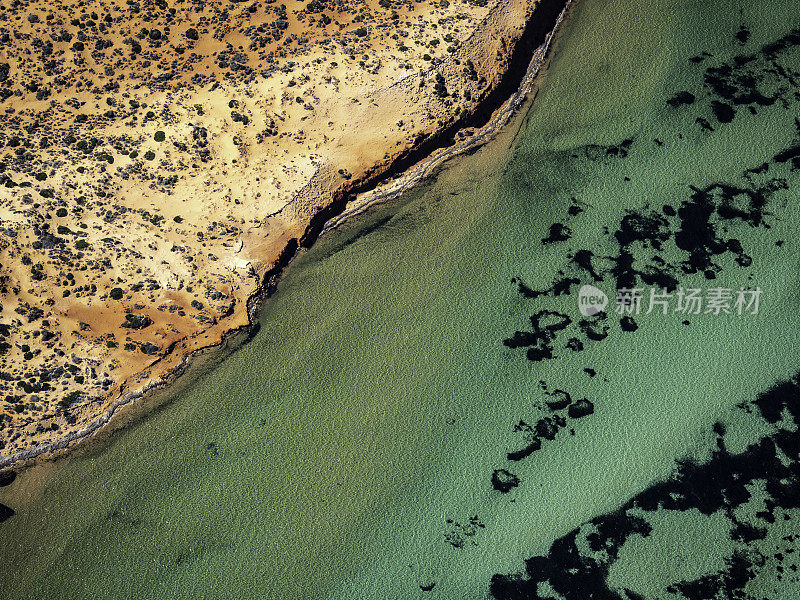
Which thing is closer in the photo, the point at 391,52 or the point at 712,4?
the point at 391,52

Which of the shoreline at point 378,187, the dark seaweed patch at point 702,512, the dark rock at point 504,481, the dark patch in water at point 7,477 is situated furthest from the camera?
the dark rock at point 504,481

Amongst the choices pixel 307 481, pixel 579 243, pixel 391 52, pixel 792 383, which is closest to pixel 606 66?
pixel 579 243

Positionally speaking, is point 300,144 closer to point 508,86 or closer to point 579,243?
point 508,86

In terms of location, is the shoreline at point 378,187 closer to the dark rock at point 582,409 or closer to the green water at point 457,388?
the green water at point 457,388

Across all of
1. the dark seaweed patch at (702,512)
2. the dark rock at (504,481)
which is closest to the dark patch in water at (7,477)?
the dark rock at (504,481)

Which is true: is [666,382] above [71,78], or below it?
below

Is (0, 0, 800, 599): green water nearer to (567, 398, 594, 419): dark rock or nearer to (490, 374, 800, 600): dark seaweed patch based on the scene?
(567, 398, 594, 419): dark rock

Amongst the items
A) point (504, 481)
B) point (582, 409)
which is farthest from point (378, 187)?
point (504, 481)
